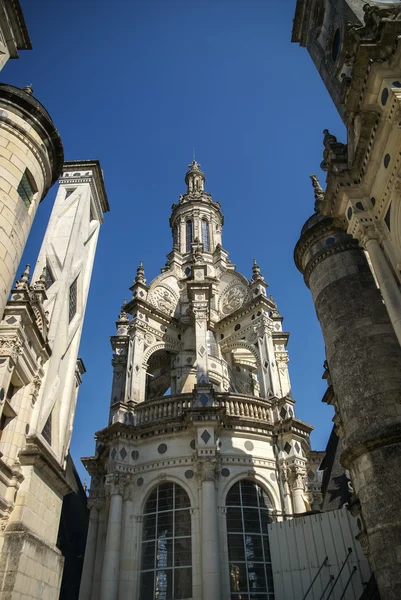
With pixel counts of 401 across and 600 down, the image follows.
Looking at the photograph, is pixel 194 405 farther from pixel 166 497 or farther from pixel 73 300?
pixel 73 300

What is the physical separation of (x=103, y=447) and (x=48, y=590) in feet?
36.6

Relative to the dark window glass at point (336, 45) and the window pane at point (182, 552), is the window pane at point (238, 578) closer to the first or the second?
the window pane at point (182, 552)

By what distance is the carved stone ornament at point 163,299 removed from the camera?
27547mm

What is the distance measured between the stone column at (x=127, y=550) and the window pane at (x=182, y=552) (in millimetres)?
1751

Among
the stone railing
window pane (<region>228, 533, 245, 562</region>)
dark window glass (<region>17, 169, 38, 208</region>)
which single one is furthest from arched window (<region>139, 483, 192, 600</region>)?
dark window glass (<region>17, 169, 38, 208</region>)

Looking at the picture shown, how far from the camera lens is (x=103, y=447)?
2062 centimetres

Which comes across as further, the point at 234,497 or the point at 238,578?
the point at 234,497

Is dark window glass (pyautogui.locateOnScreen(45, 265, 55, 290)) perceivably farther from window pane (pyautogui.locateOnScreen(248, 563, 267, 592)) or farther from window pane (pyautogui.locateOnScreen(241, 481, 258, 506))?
window pane (pyautogui.locateOnScreen(248, 563, 267, 592))

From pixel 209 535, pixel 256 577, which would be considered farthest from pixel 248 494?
pixel 256 577

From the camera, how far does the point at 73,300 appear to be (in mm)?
13977

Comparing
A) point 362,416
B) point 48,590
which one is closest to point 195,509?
point 48,590

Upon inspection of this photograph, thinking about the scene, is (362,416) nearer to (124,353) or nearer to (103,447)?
(103,447)

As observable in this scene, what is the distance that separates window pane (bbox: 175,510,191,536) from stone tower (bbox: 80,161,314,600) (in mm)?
40

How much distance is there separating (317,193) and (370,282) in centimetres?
458
